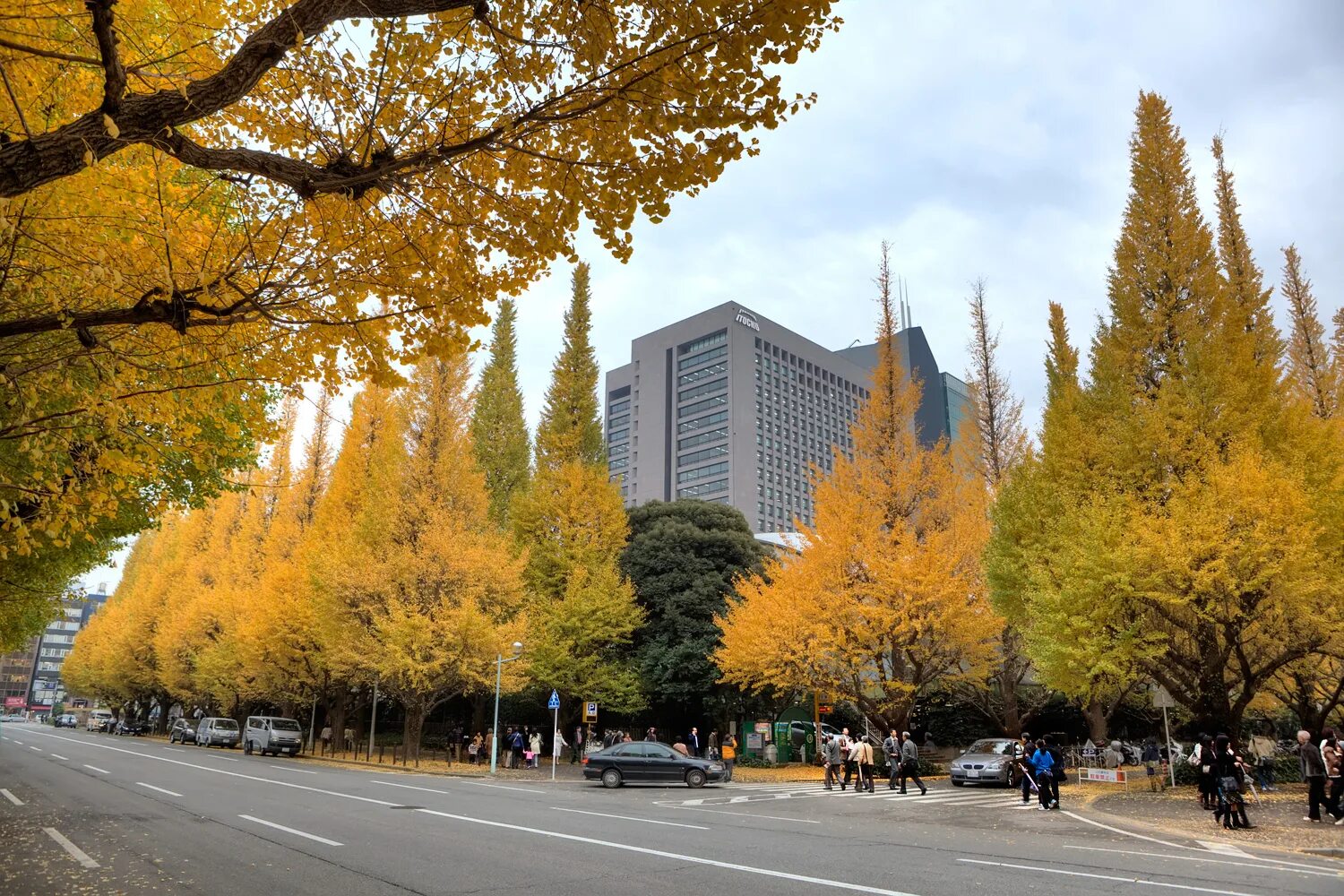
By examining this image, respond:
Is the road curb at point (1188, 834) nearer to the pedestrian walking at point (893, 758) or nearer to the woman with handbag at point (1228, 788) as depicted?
the woman with handbag at point (1228, 788)

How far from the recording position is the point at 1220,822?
13.6m

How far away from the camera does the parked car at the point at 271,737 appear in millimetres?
33844

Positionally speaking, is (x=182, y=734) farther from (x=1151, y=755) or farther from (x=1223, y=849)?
(x=1223, y=849)

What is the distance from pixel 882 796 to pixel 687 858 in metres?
12.6

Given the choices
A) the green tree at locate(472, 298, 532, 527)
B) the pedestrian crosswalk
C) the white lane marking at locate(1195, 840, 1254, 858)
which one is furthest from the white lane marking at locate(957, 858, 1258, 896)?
the green tree at locate(472, 298, 532, 527)

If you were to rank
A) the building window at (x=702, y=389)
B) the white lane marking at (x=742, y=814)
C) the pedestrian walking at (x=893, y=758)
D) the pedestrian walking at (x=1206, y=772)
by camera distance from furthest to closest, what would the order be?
the building window at (x=702, y=389) < the pedestrian walking at (x=893, y=758) < the pedestrian walking at (x=1206, y=772) < the white lane marking at (x=742, y=814)

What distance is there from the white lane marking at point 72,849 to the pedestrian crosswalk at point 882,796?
414 inches

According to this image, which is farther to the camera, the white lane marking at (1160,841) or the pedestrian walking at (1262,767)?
the pedestrian walking at (1262,767)

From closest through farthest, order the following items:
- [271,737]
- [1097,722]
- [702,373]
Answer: [1097,722] → [271,737] → [702,373]

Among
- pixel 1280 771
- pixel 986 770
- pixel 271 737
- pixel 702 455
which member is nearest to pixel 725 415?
pixel 702 455

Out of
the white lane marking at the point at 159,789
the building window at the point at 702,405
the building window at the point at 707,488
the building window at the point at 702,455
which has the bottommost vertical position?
the white lane marking at the point at 159,789

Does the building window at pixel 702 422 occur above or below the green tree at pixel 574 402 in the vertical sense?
above

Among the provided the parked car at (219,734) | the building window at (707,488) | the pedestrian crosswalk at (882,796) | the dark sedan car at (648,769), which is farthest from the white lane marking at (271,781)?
the building window at (707,488)

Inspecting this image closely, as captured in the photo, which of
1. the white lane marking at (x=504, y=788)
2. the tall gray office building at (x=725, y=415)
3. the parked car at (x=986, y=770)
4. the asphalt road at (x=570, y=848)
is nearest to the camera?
the asphalt road at (x=570, y=848)
